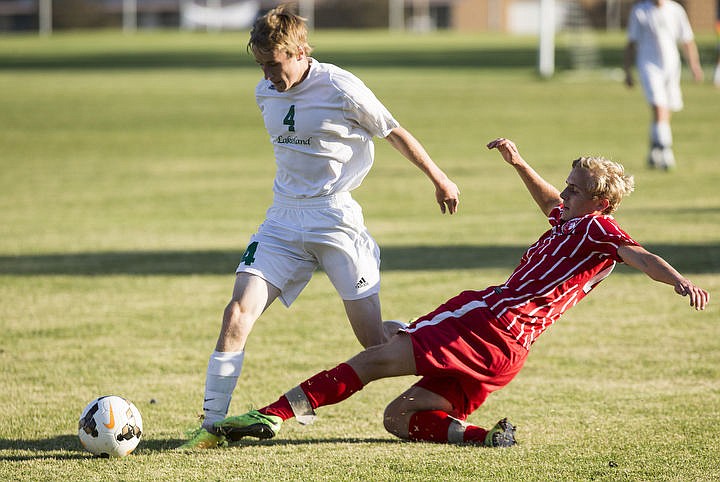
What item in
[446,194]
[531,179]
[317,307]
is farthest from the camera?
[317,307]

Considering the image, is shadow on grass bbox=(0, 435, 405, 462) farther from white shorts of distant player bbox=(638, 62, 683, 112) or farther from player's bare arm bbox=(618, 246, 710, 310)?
white shorts of distant player bbox=(638, 62, 683, 112)

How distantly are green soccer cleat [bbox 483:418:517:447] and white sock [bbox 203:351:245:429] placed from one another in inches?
47.9

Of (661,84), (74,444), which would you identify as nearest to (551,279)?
(74,444)

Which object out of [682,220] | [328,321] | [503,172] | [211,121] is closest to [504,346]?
[328,321]

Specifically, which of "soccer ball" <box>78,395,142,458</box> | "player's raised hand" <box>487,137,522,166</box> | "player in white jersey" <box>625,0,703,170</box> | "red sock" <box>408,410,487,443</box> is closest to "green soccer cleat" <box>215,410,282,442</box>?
"soccer ball" <box>78,395,142,458</box>

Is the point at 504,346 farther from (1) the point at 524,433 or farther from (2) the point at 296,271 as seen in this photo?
(2) the point at 296,271

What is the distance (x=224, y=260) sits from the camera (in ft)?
34.9

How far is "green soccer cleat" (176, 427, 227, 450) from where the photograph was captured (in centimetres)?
538

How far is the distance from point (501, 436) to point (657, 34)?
40.2ft

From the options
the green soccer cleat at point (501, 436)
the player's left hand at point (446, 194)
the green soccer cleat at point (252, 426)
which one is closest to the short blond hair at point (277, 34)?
the player's left hand at point (446, 194)

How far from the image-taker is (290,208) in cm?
573

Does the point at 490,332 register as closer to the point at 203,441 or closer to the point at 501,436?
the point at 501,436

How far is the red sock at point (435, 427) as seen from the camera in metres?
5.45

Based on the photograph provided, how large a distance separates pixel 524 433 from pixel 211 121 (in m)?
21.6
